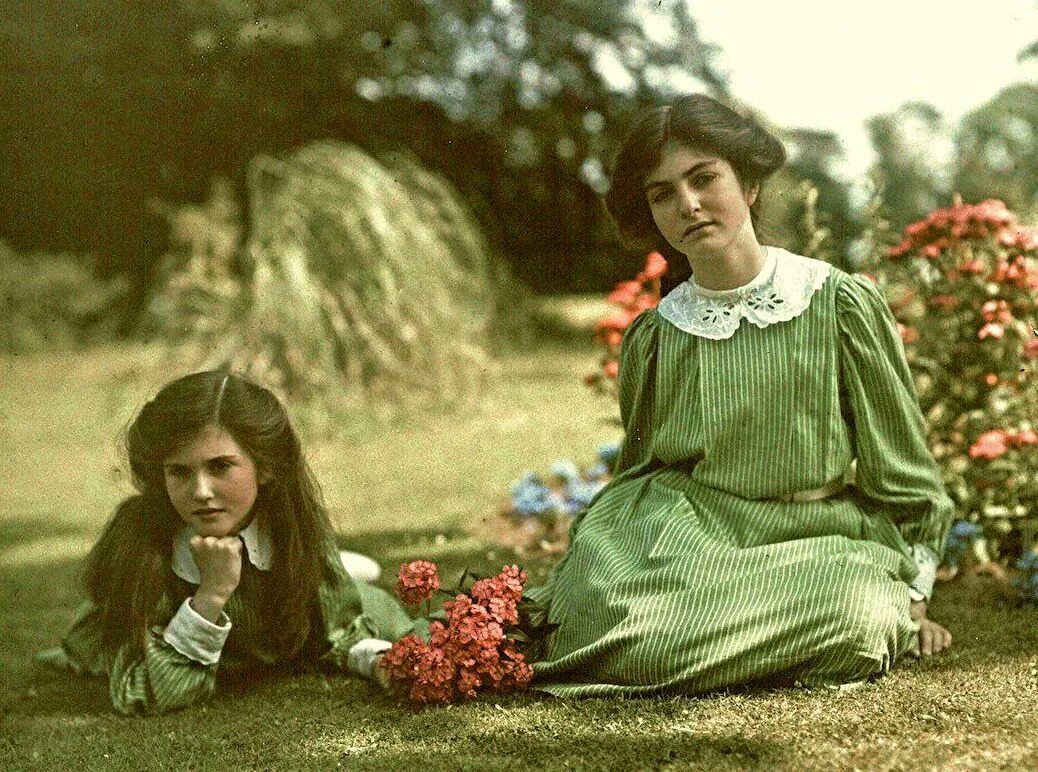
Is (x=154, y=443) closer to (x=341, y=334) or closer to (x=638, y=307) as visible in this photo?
(x=638, y=307)

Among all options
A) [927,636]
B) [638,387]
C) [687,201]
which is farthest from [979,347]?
[687,201]

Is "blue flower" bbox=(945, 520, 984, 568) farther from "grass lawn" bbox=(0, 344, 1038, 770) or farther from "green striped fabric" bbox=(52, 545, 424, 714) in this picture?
"green striped fabric" bbox=(52, 545, 424, 714)

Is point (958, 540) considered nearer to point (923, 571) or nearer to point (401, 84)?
point (923, 571)

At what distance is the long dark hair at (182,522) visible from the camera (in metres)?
2.77

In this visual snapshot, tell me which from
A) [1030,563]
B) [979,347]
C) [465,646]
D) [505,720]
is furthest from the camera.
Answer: [979,347]

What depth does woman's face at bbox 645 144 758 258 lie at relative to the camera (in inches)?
104

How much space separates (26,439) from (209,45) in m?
3.66

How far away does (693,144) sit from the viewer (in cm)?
264

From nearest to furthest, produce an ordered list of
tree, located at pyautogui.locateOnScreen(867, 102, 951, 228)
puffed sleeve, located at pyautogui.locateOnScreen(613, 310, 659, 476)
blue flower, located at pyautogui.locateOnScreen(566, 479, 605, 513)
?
1. puffed sleeve, located at pyautogui.locateOnScreen(613, 310, 659, 476)
2. blue flower, located at pyautogui.locateOnScreen(566, 479, 605, 513)
3. tree, located at pyautogui.locateOnScreen(867, 102, 951, 228)

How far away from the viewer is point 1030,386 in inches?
136

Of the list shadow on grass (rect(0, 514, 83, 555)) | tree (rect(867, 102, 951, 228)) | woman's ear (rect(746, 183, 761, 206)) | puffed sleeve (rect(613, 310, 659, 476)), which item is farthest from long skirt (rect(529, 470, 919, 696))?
tree (rect(867, 102, 951, 228))

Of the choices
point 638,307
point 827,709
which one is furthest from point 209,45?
point 827,709

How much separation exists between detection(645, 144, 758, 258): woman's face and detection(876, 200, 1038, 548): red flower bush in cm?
108

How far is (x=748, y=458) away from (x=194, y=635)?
53.9 inches
